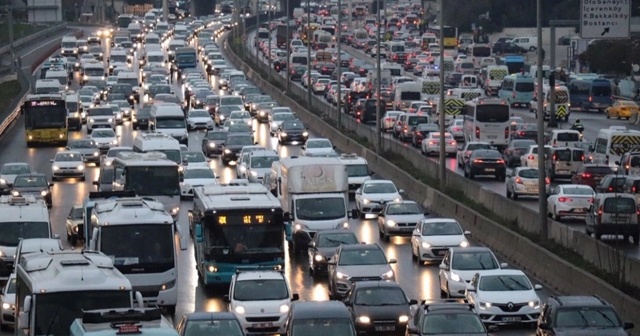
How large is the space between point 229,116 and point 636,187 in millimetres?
40796

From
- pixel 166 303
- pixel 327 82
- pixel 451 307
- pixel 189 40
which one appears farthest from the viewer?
pixel 189 40

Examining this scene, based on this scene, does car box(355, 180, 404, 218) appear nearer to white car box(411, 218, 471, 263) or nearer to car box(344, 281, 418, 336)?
white car box(411, 218, 471, 263)

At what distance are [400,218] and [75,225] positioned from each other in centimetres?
889

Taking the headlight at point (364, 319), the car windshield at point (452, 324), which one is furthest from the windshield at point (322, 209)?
the car windshield at point (452, 324)

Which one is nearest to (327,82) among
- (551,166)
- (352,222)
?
(551,166)

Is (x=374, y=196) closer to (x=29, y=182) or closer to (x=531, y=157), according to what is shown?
(x=531, y=157)

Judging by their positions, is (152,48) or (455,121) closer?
(455,121)

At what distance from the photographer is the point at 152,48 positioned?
138 m

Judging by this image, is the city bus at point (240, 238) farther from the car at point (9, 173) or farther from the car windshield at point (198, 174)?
the car at point (9, 173)

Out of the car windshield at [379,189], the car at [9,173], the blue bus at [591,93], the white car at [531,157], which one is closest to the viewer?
the car windshield at [379,189]

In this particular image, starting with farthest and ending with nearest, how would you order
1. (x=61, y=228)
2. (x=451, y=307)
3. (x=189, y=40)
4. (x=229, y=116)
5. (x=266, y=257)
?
(x=189, y=40) < (x=229, y=116) < (x=61, y=228) < (x=266, y=257) < (x=451, y=307)

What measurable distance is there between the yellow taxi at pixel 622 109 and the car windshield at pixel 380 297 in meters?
57.5

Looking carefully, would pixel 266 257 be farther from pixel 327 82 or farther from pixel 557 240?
→ pixel 327 82

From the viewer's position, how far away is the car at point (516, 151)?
207ft
